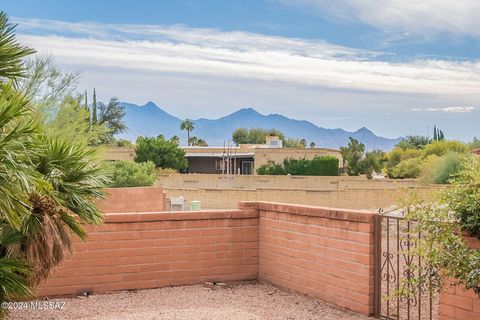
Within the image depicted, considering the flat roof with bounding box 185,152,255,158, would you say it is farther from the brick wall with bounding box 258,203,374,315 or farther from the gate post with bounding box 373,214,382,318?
the gate post with bounding box 373,214,382,318

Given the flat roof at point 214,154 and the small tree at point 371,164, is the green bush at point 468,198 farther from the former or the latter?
the flat roof at point 214,154

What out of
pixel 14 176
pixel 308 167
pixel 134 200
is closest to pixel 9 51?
pixel 14 176

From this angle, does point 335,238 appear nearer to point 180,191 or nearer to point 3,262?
point 3,262

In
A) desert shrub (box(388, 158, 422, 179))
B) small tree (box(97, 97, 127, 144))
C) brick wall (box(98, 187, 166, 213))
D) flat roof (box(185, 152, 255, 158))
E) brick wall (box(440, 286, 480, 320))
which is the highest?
small tree (box(97, 97, 127, 144))

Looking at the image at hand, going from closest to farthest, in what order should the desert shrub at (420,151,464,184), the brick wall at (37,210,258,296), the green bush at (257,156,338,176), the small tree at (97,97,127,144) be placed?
1. the brick wall at (37,210,258,296)
2. the desert shrub at (420,151,464,184)
3. the green bush at (257,156,338,176)
4. the small tree at (97,97,127,144)

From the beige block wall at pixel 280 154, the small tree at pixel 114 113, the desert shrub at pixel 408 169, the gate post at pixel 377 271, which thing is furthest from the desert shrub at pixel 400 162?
the gate post at pixel 377 271

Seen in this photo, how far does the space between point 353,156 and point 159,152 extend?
60.1 feet

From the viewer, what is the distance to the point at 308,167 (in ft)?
196

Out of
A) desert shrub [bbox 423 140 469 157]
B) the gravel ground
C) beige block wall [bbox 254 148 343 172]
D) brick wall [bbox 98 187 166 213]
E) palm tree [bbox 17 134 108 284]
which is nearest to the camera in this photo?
palm tree [bbox 17 134 108 284]

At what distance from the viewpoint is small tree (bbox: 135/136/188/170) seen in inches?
2325

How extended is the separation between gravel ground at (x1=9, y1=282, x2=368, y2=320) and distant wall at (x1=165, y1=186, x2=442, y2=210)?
2287 cm

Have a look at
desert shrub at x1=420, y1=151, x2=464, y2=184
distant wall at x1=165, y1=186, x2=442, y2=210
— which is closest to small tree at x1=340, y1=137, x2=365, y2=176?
desert shrub at x1=420, y1=151, x2=464, y2=184

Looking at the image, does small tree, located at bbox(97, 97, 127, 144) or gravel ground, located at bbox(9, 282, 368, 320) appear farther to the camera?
small tree, located at bbox(97, 97, 127, 144)

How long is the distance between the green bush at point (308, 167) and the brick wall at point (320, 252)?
47675 millimetres
